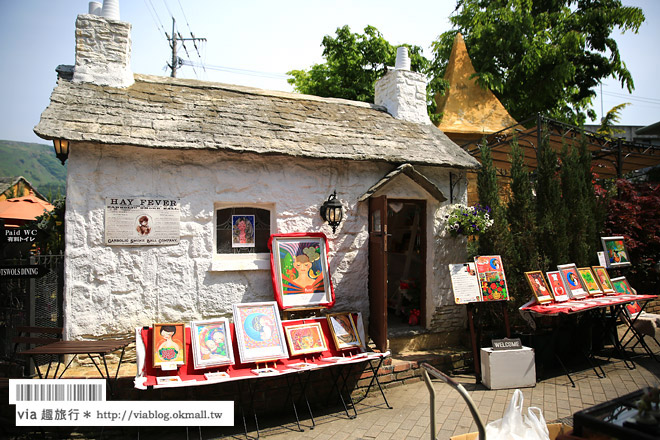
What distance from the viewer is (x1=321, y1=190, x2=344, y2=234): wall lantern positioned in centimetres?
582

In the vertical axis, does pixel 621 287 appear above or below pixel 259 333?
above

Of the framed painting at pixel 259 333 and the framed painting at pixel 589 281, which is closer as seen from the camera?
the framed painting at pixel 259 333

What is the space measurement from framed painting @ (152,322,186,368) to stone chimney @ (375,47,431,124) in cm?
545

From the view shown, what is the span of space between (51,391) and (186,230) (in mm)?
2297

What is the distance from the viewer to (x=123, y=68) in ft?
19.7

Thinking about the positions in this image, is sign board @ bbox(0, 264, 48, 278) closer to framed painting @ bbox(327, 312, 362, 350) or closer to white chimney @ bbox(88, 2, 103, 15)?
framed painting @ bbox(327, 312, 362, 350)

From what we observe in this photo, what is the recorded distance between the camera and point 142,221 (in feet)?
16.9

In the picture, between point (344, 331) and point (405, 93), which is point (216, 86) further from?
point (344, 331)

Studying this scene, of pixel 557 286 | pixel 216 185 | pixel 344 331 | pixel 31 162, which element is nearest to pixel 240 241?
pixel 216 185

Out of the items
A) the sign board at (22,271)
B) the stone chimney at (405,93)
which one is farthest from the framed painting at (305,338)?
the stone chimney at (405,93)

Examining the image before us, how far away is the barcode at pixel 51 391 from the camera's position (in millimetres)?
3684

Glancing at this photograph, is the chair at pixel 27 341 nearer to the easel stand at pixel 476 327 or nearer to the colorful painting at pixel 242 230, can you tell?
the colorful painting at pixel 242 230

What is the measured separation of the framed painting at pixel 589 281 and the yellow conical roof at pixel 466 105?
7.80 m

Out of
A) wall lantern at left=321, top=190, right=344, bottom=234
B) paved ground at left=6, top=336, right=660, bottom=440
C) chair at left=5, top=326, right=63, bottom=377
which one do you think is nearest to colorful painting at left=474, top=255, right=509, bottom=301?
paved ground at left=6, top=336, right=660, bottom=440
